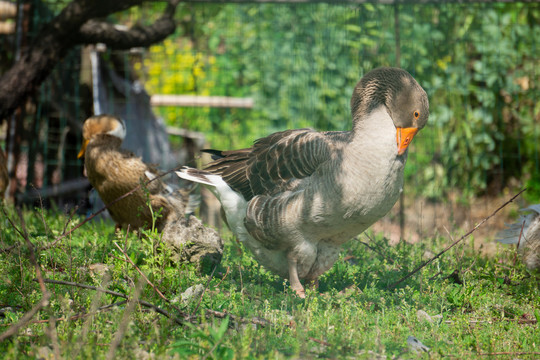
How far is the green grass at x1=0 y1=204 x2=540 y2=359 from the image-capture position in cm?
291

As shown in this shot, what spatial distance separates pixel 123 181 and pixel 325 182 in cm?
234

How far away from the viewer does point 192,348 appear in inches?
116

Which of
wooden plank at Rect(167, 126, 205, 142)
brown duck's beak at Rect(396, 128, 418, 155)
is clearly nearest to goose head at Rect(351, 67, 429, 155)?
brown duck's beak at Rect(396, 128, 418, 155)

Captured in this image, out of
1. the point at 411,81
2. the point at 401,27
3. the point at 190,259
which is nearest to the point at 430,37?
the point at 401,27

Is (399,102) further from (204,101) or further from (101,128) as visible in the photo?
(204,101)

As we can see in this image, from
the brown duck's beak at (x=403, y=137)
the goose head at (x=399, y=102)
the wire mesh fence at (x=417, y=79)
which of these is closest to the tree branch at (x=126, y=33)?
the wire mesh fence at (x=417, y=79)

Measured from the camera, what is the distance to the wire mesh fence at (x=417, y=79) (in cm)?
842

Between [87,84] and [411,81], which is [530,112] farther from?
[87,84]

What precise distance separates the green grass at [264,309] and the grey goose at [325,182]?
30cm

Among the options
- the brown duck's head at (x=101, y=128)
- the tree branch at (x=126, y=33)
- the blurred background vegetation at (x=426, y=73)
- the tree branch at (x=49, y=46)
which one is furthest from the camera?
the blurred background vegetation at (x=426, y=73)

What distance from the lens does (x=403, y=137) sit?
3938mm

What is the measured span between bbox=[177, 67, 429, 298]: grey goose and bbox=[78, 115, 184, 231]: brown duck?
4.13 ft

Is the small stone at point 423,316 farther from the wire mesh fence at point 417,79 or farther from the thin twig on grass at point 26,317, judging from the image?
the wire mesh fence at point 417,79

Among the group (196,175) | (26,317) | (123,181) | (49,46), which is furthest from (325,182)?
(49,46)
